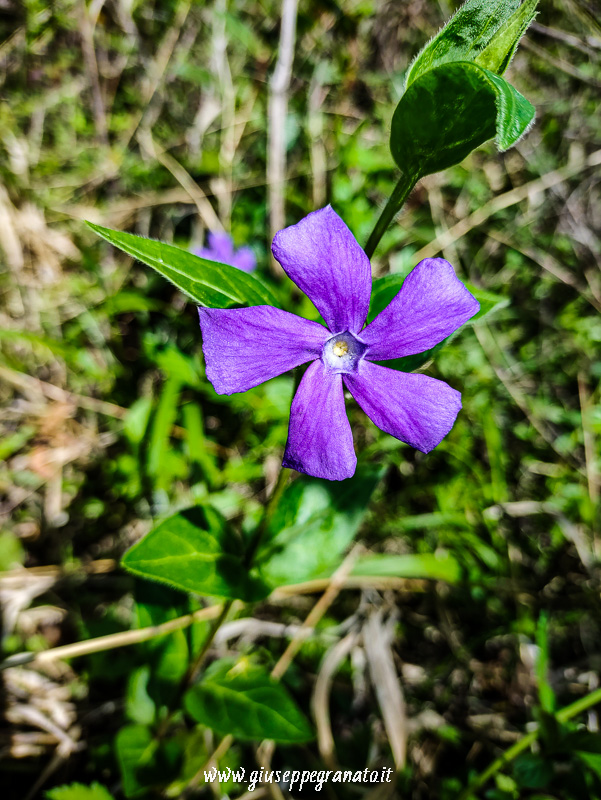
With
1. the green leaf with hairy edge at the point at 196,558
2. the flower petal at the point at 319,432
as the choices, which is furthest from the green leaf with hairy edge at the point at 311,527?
the flower petal at the point at 319,432

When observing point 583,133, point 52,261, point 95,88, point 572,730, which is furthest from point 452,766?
point 95,88

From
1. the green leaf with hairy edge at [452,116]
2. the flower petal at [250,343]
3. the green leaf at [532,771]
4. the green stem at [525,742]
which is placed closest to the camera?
the green leaf with hairy edge at [452,116]

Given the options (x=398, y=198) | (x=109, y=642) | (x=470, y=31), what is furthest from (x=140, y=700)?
(x=470, y=31)

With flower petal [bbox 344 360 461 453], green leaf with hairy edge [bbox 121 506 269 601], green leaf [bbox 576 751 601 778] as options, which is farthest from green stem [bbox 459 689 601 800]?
flower petal [bbox 344 360 461 453]

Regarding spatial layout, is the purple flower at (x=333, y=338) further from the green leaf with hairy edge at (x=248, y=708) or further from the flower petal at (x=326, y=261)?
the green leaf with hairy edge at (x=248, y=708)

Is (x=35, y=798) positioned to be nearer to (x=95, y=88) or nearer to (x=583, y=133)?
(x=95, y=88)
